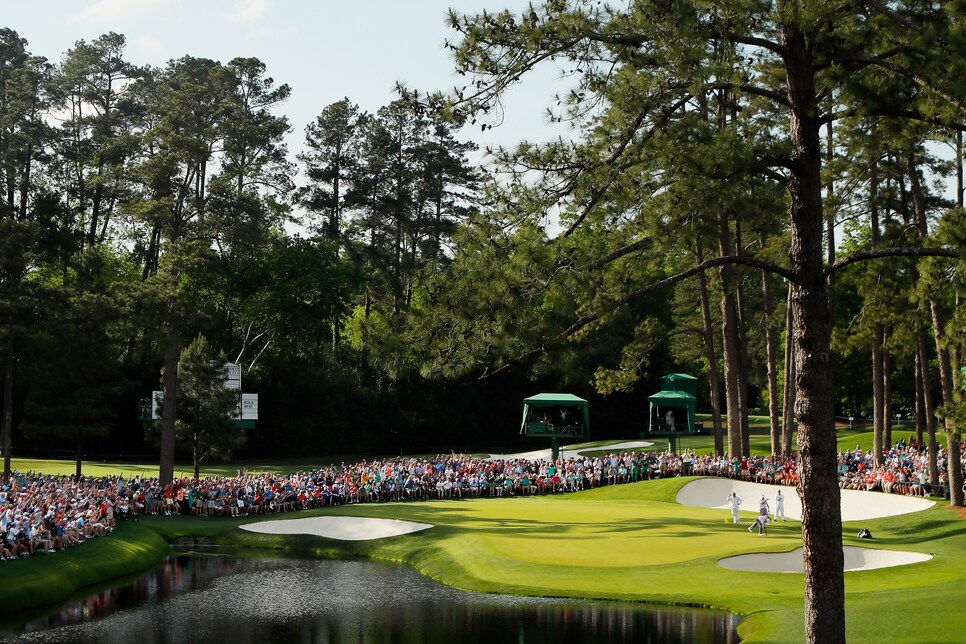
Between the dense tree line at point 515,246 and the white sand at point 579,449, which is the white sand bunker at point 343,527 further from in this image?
the white sand at point 579,449

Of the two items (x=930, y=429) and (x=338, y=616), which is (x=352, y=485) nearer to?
(x=338, y=616)

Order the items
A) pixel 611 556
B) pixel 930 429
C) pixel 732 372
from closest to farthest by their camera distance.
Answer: pixel 611 556
pixel 930 429
pixel 732 372

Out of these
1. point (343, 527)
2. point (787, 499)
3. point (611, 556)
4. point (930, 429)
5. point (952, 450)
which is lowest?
point (611, 556)

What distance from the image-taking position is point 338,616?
2284 centimetres

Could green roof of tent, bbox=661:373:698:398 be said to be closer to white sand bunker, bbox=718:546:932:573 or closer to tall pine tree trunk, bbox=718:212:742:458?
tall pine tree trunk, bbox=718:212:742:458

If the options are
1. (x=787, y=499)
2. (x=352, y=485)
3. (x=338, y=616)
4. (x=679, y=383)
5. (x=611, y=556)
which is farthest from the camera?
(x=679, y=383)

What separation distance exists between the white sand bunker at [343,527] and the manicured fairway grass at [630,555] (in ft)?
1.94

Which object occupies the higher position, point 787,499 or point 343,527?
point 787,499

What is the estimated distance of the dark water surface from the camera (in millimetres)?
20641

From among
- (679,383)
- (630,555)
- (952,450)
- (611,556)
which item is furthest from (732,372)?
(679,383)

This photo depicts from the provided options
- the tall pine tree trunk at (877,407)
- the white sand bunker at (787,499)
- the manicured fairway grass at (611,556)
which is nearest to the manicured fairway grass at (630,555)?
the manicured fairway grass at (611,556)

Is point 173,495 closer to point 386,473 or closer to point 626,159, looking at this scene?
point 386,473

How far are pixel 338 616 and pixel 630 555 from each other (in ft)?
31.9

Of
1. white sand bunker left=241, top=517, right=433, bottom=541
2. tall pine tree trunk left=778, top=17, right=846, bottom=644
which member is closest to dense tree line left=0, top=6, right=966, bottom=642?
tall pine tree trunk left=778, top=17, right=846, bottom=644
